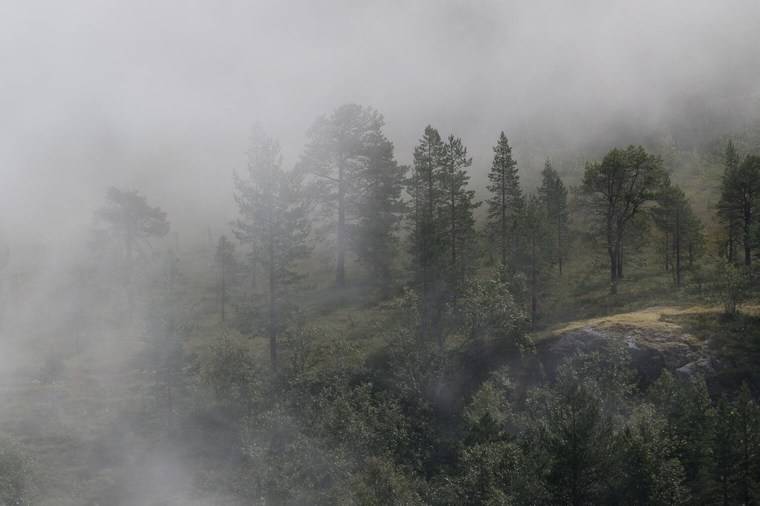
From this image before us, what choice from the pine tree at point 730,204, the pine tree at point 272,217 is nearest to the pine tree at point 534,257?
the pine tree at point 272,217

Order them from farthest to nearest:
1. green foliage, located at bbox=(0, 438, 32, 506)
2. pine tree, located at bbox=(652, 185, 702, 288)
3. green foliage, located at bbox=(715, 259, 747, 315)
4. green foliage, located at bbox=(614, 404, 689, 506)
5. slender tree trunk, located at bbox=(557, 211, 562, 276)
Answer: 1. slender tree trunk, located at bbox=(557, 211, 562, 276)
2. pine tree, located at bbox=(652, 185, 702, 288)
3. green foliage, located at bbox=(715, 259, 747, 315)
4. green foliage, located at bbox=(0, 438, 32, 506)
5. green foliage, located at bbox=(614, 404, 689, 506)

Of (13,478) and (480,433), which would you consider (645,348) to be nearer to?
(480,433)

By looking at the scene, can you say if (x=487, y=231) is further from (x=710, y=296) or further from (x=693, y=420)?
(x=693, y=420)

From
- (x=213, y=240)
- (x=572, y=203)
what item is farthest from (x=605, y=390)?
(x=213, y=240)

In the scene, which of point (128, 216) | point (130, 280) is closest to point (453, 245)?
point (130, 280)

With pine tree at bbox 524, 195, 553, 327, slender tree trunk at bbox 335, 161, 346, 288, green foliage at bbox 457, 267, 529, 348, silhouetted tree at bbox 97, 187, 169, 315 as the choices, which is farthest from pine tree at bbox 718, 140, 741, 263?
silhouetted tree at bbox 97, 187, 169, 315

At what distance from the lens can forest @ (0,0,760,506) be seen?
24.5m

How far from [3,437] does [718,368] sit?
138ft

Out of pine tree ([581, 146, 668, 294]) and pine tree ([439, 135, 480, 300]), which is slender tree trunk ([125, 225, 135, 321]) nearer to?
pine tree ([439, 135, 480, 300])

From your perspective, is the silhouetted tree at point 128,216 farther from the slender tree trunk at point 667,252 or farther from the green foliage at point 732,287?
the slender tree trunk at point 667,252

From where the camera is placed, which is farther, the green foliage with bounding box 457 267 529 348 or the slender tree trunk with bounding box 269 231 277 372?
the slender tree trunk with bounding box 269 231 277 372

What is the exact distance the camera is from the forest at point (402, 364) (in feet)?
80.3

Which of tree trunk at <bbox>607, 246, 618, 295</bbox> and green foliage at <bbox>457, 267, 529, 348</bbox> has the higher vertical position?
tree trunk at <bbox>607, 246, 618, 295</bbox>

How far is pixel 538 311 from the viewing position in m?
41.4
